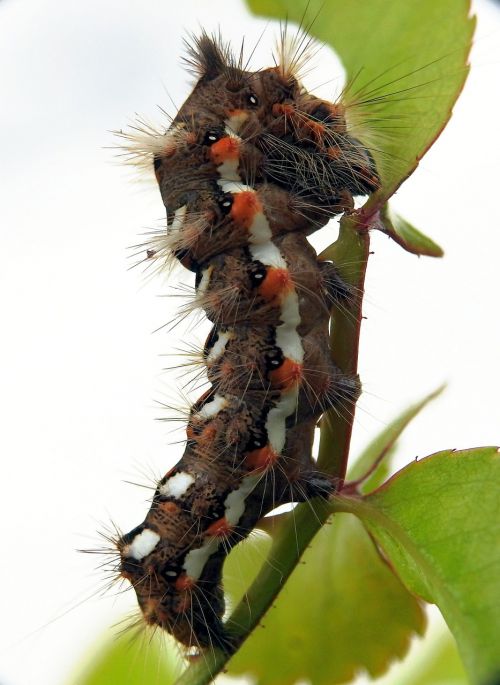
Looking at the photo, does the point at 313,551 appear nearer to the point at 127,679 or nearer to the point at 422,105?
the point at 127,679

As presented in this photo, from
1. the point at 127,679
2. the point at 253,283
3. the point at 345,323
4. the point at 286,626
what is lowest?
the point at 286,626

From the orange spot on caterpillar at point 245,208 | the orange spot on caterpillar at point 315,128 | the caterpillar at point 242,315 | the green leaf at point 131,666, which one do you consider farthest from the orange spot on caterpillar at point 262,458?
the orange spot on caterpillar at point 315,128

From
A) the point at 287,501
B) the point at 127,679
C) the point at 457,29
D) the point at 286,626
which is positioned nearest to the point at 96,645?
the point at 127,679

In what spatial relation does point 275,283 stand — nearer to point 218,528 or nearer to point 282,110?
point 282,110

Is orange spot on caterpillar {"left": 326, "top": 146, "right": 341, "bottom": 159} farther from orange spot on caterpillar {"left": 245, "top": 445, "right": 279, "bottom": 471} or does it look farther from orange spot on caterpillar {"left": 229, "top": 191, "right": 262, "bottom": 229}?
orange spot on caterpillar {"left": 245, "top": 445, "right": 279, "bottom": 471}

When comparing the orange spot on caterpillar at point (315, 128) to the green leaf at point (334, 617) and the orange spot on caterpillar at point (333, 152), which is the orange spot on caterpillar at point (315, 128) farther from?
the green leaf at point (334, 617)

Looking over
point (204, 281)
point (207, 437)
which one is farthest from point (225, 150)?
point (207, 437)

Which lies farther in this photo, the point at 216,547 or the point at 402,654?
the point at 402,654
